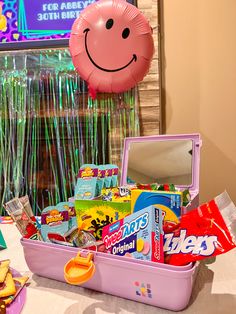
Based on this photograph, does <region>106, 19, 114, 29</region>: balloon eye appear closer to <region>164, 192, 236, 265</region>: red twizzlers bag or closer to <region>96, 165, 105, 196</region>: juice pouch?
<region>96, 165, 105, 196</region>: juice pouch

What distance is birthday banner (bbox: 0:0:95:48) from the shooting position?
136 cm

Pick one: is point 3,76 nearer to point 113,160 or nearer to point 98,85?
point 98,85

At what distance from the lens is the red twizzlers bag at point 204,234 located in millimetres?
540

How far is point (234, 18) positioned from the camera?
1393 mm

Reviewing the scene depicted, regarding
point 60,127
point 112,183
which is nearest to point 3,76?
point 60,127

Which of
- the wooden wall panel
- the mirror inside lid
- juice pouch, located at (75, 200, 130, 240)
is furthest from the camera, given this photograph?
the wooden wall panel

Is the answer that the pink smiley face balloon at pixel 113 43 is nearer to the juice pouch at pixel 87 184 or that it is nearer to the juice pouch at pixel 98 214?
the juice pouch at pixel 87 184

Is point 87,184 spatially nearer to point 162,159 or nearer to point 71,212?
point 71,212

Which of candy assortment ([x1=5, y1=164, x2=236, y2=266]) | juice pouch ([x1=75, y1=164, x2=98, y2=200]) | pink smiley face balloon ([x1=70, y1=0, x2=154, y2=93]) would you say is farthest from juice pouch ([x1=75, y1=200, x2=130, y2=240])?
pink smiley face balloon ([x1=70, y1=0, x2=154, y2=93])

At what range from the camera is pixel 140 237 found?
572mm

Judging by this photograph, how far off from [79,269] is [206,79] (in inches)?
44.7

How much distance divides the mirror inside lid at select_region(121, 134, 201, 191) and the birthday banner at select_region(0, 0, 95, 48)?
662 mm

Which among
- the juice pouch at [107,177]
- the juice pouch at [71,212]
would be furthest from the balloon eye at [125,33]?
the juice pouch at [71,212]

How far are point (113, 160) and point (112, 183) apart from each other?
20.0 inches
